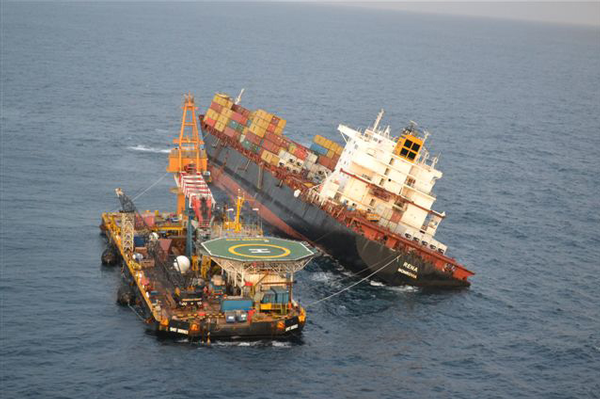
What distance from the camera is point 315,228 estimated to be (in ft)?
332

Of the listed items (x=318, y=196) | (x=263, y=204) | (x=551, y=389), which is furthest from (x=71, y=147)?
(x=551, y=389)

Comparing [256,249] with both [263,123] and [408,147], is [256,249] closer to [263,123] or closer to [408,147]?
[408,147]

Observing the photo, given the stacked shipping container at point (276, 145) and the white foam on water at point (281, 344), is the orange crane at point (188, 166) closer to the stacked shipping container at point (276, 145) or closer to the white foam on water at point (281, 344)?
the stacked shipping container at point (276, 145)

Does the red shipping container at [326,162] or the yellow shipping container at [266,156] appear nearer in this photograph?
the red shipping container at [326,162]

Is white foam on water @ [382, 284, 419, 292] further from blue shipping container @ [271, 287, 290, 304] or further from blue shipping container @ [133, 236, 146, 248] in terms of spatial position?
blue shipping container @ [133, 236, 146, 248]

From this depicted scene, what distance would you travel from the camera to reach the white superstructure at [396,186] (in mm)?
98438

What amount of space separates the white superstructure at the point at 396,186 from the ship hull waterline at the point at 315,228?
14.5 feet

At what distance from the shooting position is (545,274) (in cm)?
9788

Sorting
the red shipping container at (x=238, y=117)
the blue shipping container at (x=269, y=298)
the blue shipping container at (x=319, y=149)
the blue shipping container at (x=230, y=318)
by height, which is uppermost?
the red shipping container at (x=238, y=117)

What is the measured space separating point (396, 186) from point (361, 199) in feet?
15.7

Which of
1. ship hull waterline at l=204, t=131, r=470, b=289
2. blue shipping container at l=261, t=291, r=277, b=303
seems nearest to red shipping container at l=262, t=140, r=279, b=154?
ship hull waterline at l=204, t=131, r=470, b=289

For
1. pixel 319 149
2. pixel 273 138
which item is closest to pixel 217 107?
pixel 273 138

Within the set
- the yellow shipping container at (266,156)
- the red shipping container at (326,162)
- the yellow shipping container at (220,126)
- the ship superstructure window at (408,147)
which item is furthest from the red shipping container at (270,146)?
the ship superstructure window at (408,147)

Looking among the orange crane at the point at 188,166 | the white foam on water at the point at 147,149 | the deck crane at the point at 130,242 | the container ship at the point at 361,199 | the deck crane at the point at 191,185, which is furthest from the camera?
the white foam on water at the point at 147,149
